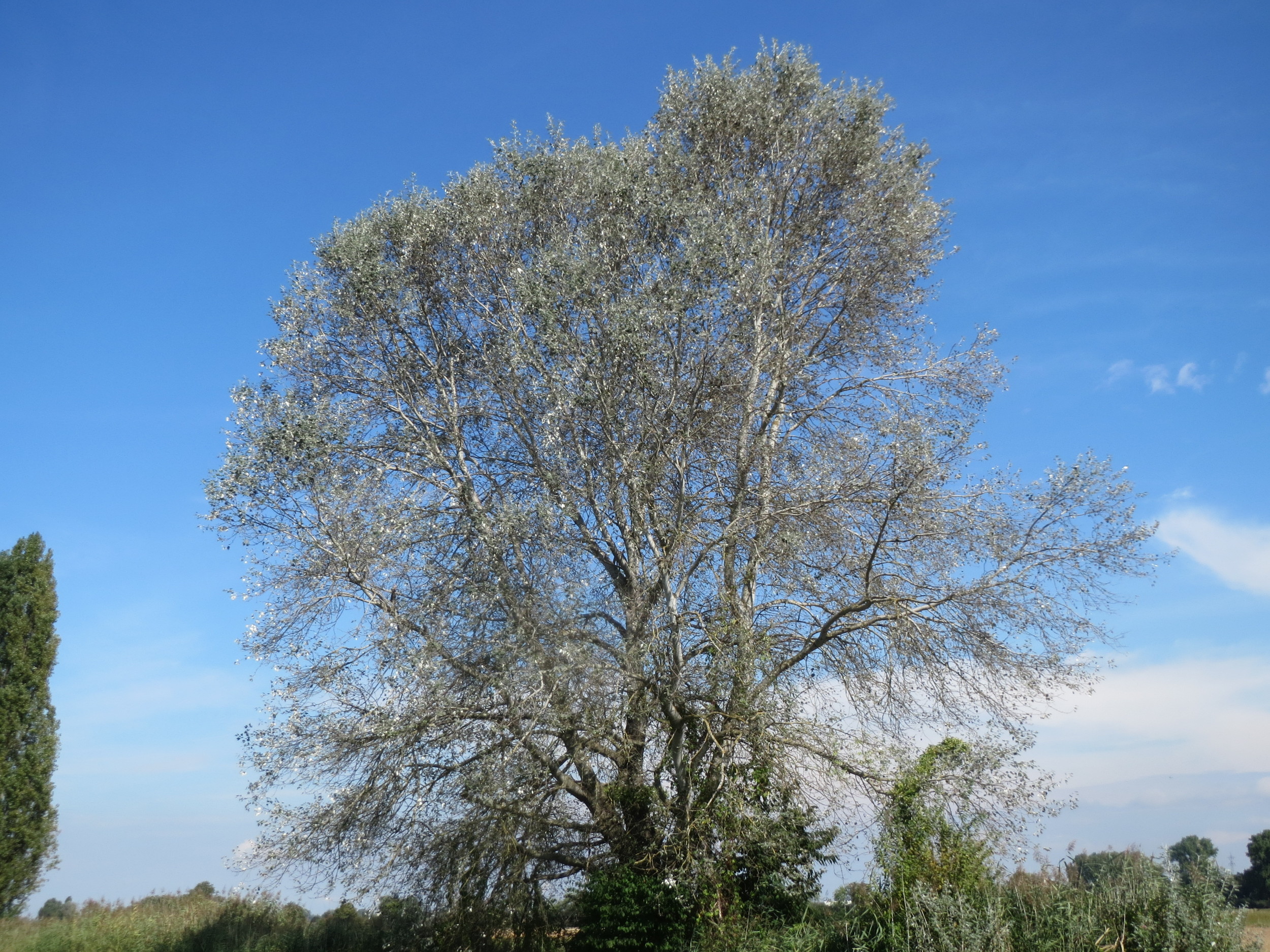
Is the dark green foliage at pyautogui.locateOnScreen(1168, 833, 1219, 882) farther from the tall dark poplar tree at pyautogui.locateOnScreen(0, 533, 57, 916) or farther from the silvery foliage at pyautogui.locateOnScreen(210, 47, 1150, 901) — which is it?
the tall dark poplar tree at pyautogui.locateOnScreen(0, 533, 57, 916)

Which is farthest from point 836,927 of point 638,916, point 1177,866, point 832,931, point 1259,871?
point 1259,871

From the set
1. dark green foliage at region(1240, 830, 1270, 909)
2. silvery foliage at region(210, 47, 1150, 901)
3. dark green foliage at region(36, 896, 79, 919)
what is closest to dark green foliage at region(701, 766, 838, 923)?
silvery foliage at region(210, 47, 1150, 901)

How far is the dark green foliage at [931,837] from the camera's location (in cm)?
1097

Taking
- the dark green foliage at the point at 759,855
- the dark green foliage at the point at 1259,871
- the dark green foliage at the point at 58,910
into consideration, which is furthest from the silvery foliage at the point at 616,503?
the dark green foliage at the point at 1259,871

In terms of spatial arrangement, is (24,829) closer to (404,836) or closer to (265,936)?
(265,936)

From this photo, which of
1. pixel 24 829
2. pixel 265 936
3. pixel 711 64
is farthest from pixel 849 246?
pixel 24 829

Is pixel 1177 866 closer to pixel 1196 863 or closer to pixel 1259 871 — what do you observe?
pixel 1196 863

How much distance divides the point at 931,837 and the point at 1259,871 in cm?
4041

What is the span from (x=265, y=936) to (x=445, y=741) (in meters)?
8.29

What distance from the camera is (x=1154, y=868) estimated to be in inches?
399

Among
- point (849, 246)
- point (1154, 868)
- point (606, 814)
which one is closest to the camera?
point (1154, 868)

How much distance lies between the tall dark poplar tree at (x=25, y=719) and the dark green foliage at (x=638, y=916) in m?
17.4

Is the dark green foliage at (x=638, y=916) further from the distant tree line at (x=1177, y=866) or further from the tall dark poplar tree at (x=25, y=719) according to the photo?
the tall dark poplar tree at (x=25, y=719)

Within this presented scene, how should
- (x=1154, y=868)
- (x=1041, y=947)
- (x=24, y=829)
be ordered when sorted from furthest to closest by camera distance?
(x=24, y=829), (x=1154, y=868), (x=1041, y=947)
